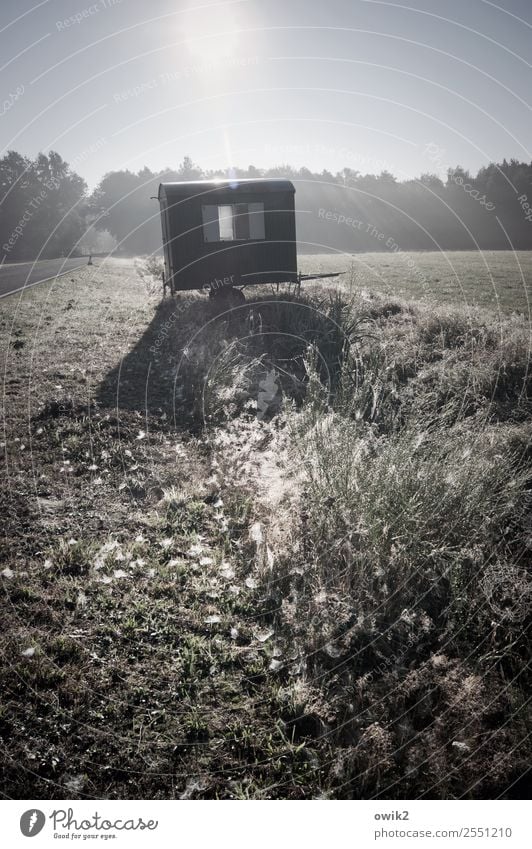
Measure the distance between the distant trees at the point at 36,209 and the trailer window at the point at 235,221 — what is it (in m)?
45.7

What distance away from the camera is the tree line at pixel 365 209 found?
4866 cm

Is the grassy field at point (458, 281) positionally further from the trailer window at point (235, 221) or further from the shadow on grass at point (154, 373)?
the shadow on grass at point (154, 373)

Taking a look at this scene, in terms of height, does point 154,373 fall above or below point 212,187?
below

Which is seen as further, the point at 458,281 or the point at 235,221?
the point at 458,281

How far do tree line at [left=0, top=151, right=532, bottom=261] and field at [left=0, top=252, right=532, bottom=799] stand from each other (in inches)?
1640

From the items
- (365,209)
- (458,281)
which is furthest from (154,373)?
(365,209)

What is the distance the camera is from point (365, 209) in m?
59.0

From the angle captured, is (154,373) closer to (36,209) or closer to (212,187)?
(212,187)

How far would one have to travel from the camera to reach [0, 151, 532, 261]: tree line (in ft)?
160

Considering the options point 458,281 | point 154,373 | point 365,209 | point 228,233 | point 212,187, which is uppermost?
point 365,209

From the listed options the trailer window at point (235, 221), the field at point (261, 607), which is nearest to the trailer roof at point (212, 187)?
the trailer window at point (235, 221)

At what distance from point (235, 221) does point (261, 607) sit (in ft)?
47.7
